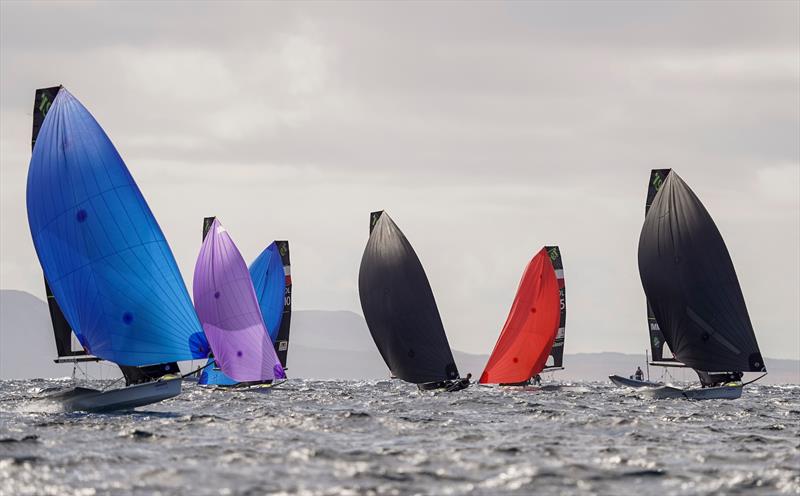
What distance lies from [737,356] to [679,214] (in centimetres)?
717

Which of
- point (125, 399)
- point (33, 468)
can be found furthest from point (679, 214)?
point (33, 468)

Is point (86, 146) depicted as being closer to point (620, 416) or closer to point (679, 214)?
point (620, 416)

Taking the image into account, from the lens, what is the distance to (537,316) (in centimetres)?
7275

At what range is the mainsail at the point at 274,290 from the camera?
76938 millimetres

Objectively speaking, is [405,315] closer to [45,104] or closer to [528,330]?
[528,330]

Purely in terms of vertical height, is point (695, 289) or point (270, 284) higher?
point (270, 284)

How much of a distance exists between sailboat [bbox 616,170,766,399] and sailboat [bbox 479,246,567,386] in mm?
10572

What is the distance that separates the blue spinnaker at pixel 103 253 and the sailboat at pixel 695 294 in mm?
25945

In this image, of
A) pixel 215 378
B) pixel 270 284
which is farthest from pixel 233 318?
pixel 270 284

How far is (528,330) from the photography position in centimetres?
7244

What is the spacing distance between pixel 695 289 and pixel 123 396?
1140 inches

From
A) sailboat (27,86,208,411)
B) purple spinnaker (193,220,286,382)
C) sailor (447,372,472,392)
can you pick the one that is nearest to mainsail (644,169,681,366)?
sailor (447,372,472,392)

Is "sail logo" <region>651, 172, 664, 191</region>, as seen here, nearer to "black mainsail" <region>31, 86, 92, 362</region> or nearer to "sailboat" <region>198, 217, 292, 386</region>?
"sailboat" <region>198, 217, 292, 386</region>

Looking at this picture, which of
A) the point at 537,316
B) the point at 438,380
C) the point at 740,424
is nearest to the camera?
the point at 740,424
